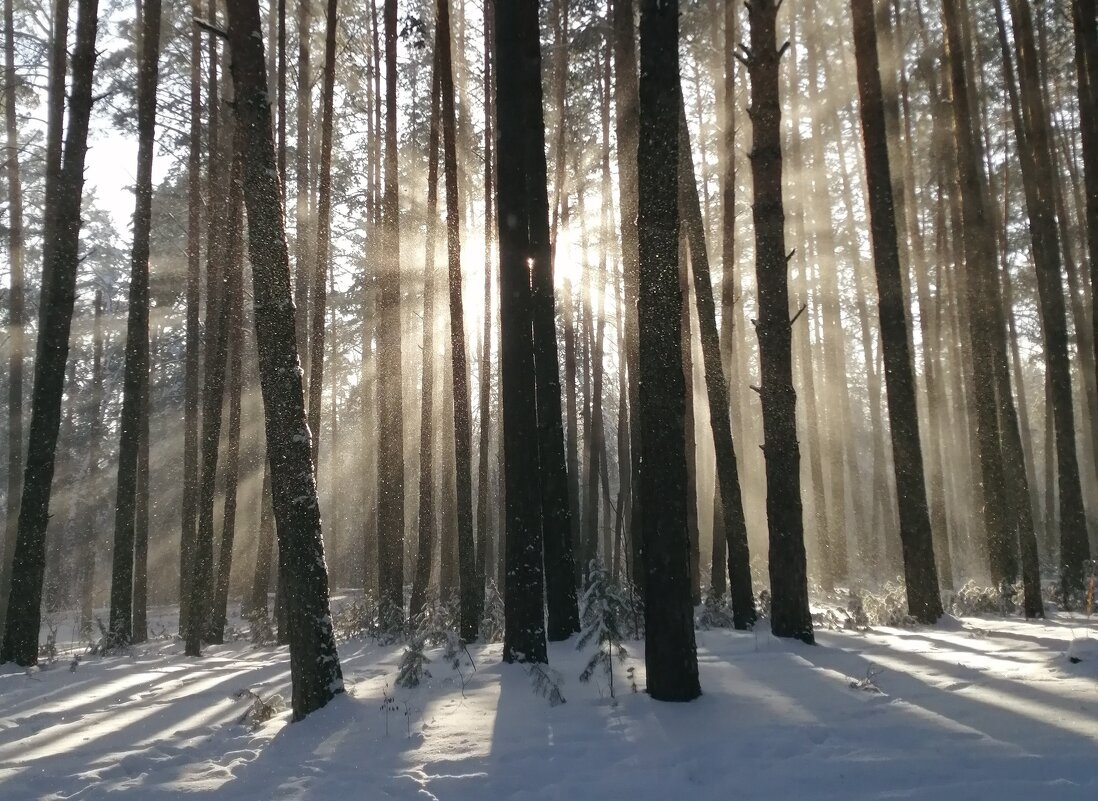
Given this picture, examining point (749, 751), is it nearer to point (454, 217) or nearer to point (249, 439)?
point (454, 217)

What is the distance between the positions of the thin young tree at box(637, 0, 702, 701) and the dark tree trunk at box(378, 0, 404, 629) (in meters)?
8.11

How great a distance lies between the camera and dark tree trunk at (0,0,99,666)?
9969mm

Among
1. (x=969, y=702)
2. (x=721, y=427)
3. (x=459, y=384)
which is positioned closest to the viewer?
(x=969, y=702)

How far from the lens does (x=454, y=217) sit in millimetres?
11828

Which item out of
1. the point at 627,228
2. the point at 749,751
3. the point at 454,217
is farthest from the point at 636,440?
the point at 749,751

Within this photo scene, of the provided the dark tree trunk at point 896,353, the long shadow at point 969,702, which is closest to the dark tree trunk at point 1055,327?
the dark tree trunk at point 896,353

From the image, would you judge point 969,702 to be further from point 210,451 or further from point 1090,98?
point 210,451

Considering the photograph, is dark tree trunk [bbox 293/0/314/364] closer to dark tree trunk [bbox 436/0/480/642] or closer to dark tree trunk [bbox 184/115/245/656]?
dark tree trunk [bbox 184/115/245/656]

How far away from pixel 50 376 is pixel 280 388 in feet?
20.8

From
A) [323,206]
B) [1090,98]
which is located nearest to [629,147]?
[323,206]

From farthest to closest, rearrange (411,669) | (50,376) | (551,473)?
(50,376) → (551,473) → (411,669)

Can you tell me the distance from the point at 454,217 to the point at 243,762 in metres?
8.62

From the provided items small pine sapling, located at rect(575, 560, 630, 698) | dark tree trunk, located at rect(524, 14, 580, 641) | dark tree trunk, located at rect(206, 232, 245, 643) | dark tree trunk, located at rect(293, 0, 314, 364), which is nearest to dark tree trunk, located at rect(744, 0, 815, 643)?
small pine sapling, located at rect(575, 560, 630, 698)

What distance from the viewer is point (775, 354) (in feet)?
26.7
